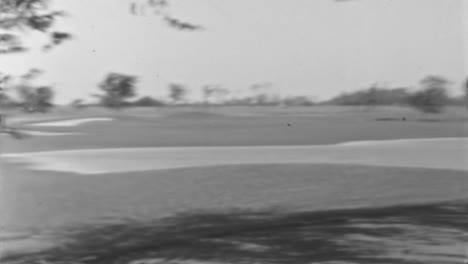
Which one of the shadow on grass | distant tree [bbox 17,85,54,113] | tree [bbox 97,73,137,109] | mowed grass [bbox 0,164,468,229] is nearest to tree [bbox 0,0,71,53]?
distant tree [bbox 17,85,54,113]

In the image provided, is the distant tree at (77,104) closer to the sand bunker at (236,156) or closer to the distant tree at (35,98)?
the distant tree at (35,98)

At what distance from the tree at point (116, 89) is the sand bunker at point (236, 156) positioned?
0.24 meters

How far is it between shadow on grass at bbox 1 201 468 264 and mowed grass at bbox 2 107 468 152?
40cm

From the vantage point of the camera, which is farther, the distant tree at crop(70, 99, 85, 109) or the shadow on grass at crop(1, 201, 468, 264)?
the shadow on grass at crop(1, 201, 468, 264)

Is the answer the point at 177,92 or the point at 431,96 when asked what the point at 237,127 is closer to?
the point at 177,92

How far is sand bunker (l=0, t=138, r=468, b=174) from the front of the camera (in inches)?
95.3

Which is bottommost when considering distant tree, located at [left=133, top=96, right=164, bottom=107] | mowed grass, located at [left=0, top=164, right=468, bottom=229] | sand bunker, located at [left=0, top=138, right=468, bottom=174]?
mowed grass, located at [left=0, top=164, right=468, bottom=229]

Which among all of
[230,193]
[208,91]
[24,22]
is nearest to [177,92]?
[208,91]

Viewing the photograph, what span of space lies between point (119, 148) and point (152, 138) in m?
0.18

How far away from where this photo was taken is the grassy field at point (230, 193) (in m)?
2.42

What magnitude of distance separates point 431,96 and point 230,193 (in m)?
1.16

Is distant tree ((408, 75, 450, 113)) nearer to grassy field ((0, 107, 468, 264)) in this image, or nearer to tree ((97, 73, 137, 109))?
grassy field ((0, 107, 468, 264))

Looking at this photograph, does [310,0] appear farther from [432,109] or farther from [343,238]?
[343,238]

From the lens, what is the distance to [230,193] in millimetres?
2424
